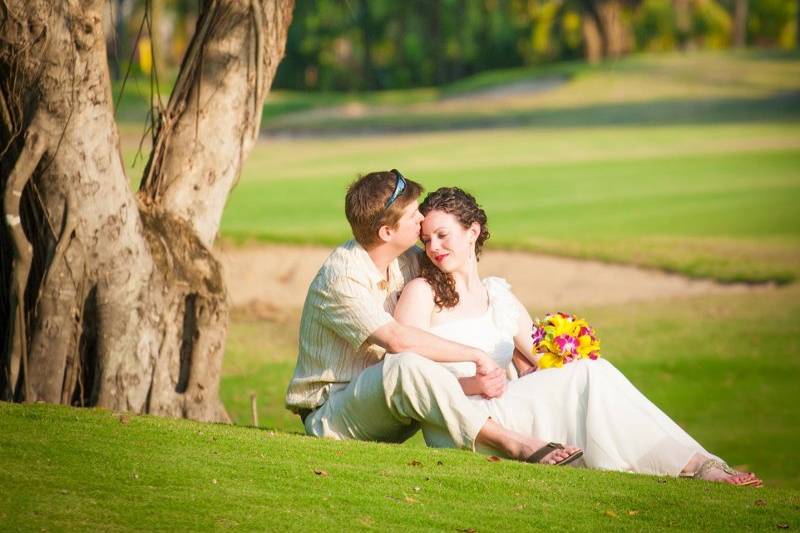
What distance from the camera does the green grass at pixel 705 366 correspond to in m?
8.46

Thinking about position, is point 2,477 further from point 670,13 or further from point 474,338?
point 670,13

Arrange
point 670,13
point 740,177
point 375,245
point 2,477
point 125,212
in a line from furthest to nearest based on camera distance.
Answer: point 670,13
point 740,177
point 125,212
point 375,245
point 2,477

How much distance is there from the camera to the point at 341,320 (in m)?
5.24

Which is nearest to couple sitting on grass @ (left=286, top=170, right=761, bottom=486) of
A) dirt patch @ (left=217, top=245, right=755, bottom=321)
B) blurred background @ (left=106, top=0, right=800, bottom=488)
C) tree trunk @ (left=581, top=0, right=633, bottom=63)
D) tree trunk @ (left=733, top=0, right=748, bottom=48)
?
blurred background @ (left=106, top=0, right=800, bottom=488)

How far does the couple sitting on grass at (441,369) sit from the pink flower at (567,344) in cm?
9

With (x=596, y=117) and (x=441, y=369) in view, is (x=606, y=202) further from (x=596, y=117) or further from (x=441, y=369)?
(x=596, y=117)

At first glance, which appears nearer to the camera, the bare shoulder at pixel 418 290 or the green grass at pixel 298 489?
the green grass at pixel 298 489

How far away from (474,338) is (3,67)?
2.44m

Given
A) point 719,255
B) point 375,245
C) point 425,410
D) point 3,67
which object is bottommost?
point 719,255

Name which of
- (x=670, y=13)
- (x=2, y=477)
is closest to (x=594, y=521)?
(x=2, y=477)

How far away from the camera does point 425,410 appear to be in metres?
5.03

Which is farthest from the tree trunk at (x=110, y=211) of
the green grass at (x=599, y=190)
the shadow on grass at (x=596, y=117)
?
Answer: the shadow on grass at (x=596, y=117)

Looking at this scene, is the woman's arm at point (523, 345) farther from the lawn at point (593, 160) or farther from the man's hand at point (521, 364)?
the lawn at point (593, 160)

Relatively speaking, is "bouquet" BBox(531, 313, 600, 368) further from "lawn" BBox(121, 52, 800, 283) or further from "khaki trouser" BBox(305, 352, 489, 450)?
"lawn" BBox(121, 52, 800, 283)
